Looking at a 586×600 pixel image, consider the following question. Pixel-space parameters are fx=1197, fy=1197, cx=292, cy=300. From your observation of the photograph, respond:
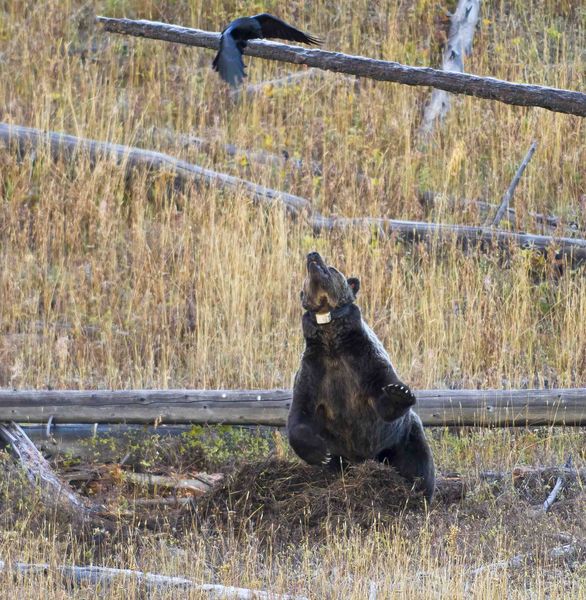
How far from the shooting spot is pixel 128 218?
1011 centimetres

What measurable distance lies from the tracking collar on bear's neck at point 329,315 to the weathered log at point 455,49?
17.2 ft

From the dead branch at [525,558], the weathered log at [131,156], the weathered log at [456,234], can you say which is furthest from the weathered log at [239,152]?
the dead branch at [525,558]

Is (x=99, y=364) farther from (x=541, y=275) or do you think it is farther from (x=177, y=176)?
(x=541, y=275)

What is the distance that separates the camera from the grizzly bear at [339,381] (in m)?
5.76

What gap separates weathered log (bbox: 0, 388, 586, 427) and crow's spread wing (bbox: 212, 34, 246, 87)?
209cm

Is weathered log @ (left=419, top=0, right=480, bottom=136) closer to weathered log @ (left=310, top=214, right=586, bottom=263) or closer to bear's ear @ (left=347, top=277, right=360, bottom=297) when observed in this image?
weathered log @ (left=310, top=214, right=586, bottom=263)

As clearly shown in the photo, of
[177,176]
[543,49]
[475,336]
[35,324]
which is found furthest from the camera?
[543,49]

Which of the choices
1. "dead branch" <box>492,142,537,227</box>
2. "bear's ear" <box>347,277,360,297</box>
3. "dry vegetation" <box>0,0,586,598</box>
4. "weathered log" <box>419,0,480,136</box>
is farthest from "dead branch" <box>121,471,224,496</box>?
"weathered log" <box>419,0,480,136</box>

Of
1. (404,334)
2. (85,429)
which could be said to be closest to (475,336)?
(404,334)

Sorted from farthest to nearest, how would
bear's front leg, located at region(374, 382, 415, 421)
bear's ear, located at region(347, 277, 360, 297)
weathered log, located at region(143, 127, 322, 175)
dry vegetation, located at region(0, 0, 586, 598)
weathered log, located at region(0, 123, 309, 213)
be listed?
weathered log, located at region(143, 127, 322, 175) < weathered log, located at region(0, 123, 309, 213) < bear's ear, located at region(347, 277, 360, 297) < bear's front leg, located at region(374, 382, 415, 421) < dry vegetation, located at region(0, 0, 586, 598)

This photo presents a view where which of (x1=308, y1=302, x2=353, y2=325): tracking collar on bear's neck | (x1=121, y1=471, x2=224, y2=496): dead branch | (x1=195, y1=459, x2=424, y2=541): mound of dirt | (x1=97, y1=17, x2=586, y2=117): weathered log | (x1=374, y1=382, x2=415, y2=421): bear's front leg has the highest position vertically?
(x1=97, y1=17, x2=586, y2=117): weathered log

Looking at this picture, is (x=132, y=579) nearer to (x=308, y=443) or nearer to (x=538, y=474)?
(x=308, y=443)

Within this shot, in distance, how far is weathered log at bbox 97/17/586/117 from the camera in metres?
4.56

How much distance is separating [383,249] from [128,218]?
248cm
